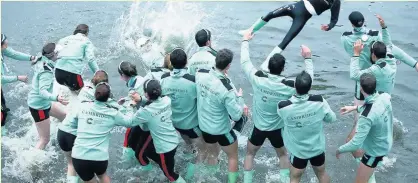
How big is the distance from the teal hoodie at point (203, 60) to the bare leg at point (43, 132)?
2.77m

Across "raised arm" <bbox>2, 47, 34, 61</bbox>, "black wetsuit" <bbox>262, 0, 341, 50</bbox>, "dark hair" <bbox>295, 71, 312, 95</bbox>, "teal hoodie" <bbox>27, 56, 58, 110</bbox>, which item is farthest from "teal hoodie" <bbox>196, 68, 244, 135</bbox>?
"raised arm" <bbox>2, 47, 34, 61</bbox>

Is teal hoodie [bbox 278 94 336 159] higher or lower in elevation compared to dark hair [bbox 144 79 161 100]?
lower

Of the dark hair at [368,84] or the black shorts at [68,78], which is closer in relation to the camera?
the dark hair at [368,84]

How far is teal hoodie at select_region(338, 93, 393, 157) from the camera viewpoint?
609 centimetres

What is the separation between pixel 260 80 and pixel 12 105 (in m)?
6.16

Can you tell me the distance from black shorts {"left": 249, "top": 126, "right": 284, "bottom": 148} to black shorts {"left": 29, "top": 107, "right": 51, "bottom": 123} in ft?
11.5

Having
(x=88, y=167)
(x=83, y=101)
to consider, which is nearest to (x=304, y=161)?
(x=88, y=167)

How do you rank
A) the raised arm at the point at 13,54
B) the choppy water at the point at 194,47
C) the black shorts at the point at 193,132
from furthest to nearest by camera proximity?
the raised arm at the point at 13,54 → the choppy water at the point at 194,47 → the black shorts at the point at 193,132

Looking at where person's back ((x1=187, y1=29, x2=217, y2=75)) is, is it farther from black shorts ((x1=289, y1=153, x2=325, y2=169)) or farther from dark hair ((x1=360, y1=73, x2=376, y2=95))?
dark hair ((x1=360, y1=73, x2=376, y2=95))

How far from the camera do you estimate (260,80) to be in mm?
6543

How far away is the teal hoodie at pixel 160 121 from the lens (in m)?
6.46

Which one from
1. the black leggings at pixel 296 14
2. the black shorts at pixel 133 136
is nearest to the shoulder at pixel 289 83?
the black shorts at pixel 133 136

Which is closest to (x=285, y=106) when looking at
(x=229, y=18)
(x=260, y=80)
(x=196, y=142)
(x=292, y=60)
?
(x=260, y=80)

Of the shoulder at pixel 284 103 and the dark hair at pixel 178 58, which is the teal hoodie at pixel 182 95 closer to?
the dark hair at pixel 178 58
